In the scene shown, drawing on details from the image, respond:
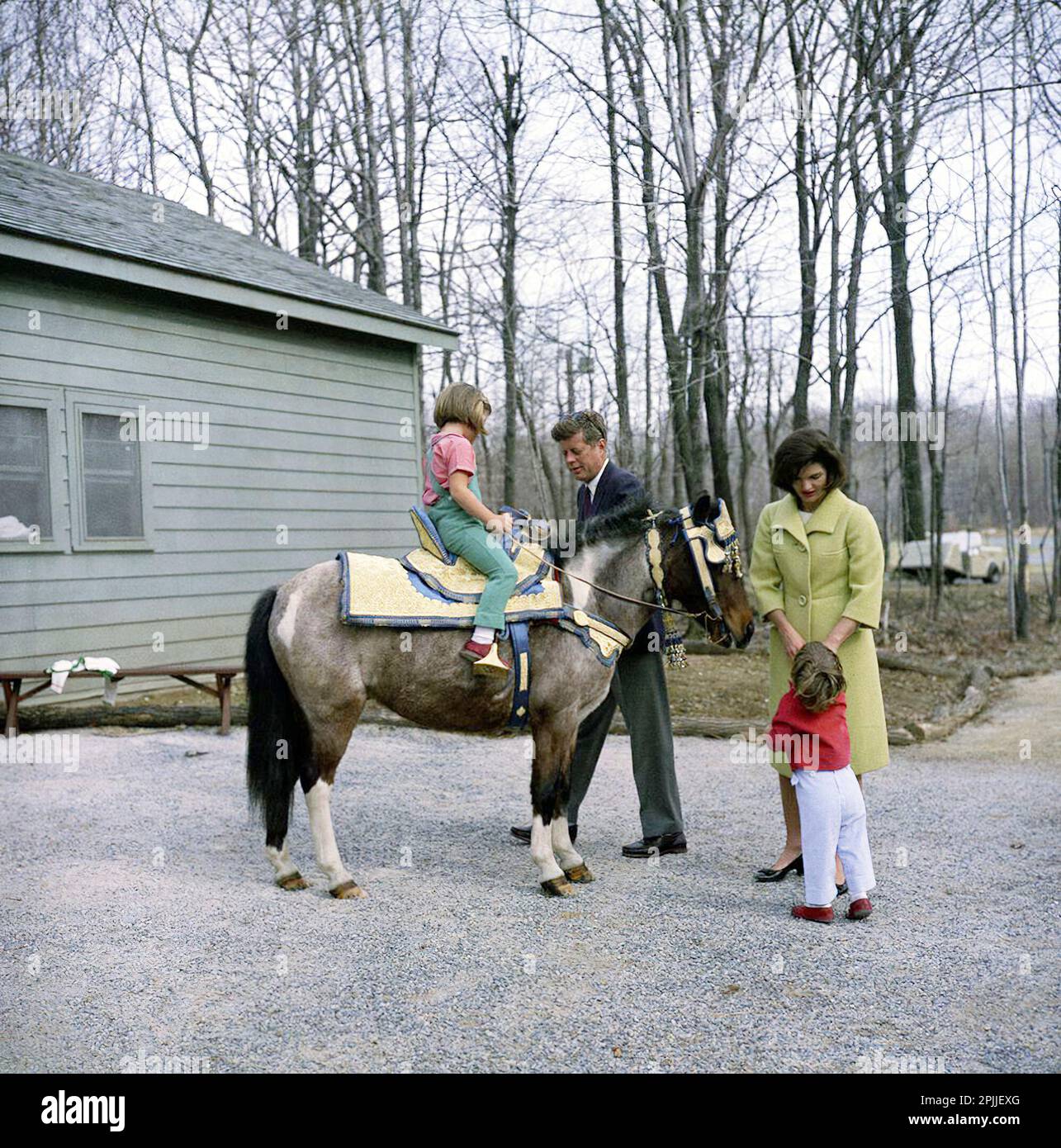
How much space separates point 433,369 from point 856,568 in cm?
1988

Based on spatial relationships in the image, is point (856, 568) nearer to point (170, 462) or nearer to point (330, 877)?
point (330, 877)

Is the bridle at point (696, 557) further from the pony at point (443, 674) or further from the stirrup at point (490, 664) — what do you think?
the stirrup at point (490, 664)

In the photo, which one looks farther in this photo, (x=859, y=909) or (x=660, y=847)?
(x=660, y=847)

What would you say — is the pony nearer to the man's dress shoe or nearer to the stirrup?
the stirrup

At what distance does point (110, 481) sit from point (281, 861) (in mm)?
5833

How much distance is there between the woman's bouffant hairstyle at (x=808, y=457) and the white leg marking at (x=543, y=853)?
1817 millimetres

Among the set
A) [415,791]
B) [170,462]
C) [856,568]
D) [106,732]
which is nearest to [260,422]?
[170,462]

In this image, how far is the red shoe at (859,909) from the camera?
3.93 metres

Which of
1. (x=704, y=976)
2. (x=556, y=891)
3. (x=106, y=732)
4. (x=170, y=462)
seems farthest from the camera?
(x=170, y=462)

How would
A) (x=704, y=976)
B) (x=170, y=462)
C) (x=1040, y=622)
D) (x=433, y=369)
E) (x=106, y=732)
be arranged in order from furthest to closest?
(x=433, y=369) → (x=1040, y=622) → (x=170, y=462) → (x=106, y=732) → (x=704, y=976)

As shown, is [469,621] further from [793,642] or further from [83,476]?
[83,476]

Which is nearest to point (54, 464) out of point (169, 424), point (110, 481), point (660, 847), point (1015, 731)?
point (110, 481)

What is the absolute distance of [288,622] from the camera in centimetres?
432
